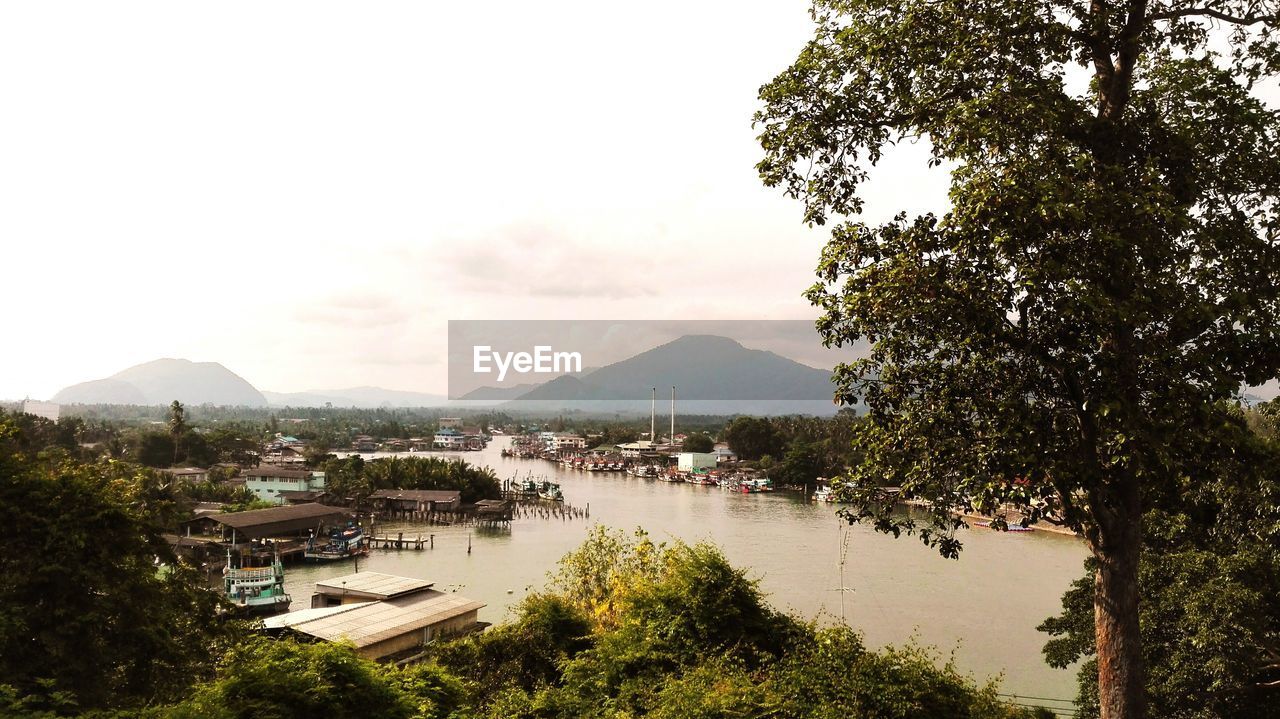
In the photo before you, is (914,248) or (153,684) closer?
(914,248)

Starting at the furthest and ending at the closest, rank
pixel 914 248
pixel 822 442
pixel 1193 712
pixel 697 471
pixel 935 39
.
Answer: pixel 697 471 → pixel 822 442 → pixel 1193 712 → pixel 935 39 → pixel 914 248

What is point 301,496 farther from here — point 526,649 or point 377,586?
point 526,649

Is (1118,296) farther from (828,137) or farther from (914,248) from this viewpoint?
(828,137)

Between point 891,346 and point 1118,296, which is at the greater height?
point 1118,296

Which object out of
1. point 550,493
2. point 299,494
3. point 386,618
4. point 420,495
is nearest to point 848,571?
point 386,618

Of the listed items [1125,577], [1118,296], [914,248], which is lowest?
[1125,577]

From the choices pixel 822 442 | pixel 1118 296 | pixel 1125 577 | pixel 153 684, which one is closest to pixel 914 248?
pixel 1118 296

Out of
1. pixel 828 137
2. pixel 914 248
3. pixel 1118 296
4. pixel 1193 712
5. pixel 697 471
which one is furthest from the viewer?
pixel 697 471

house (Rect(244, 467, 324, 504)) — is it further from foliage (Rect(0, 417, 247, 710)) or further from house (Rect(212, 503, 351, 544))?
foliage (Rect(0, 417, 247, 710))
